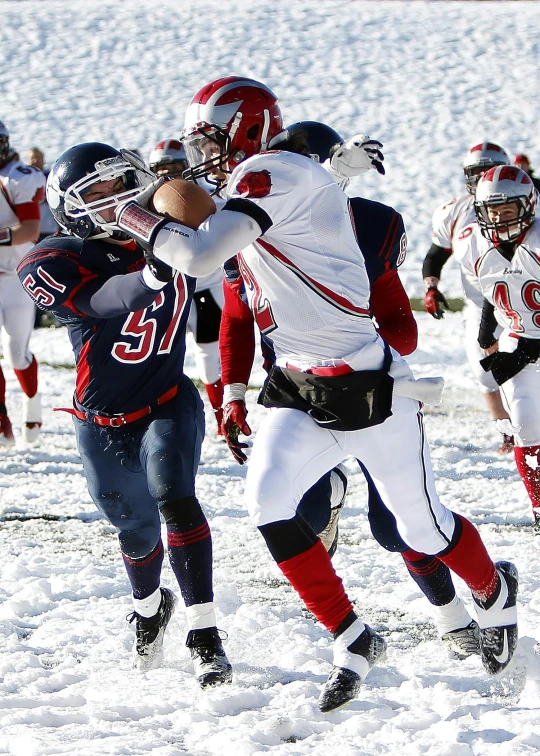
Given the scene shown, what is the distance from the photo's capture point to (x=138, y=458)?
3.61 meters

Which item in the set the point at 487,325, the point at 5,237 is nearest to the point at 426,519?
the point at 487,325

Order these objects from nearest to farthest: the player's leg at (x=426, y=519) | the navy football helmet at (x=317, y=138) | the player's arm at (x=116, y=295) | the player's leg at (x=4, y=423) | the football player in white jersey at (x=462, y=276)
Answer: the player's leg at (x=426, y=519) → the player's arm at (x=116, y=295) → the navy football helmet at (x=317, y=138) → the football player in white jersey at (x=462, y=276) → the player's leg at (x=4, y=423)

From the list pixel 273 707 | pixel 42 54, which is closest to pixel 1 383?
pixel 273 707

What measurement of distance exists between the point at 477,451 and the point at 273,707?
385 centimetres

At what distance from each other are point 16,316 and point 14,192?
0.83 m

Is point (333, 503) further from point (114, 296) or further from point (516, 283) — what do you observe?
point (516, 283)

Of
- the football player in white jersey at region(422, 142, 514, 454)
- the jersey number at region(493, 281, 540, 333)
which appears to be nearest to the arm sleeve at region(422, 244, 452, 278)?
the football player in white jersey at region(422, 142, 514, 454)

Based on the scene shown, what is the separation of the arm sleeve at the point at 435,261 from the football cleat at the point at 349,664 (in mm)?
3945

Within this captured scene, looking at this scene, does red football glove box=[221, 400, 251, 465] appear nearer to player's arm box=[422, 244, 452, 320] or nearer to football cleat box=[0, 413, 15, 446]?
player's arm box=[422, 244, 452, 320]

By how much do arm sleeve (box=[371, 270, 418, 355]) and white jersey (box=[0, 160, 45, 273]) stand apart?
3.85m

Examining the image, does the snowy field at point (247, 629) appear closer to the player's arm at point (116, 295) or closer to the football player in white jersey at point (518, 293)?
the football player in white jersey at point (518, 293)

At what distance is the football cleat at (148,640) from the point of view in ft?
12.0

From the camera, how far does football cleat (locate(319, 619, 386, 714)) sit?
10.0ft

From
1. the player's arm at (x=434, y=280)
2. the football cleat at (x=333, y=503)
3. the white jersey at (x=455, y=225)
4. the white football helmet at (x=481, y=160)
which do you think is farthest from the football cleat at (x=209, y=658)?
the white football helmet at (x=481, y=160)
